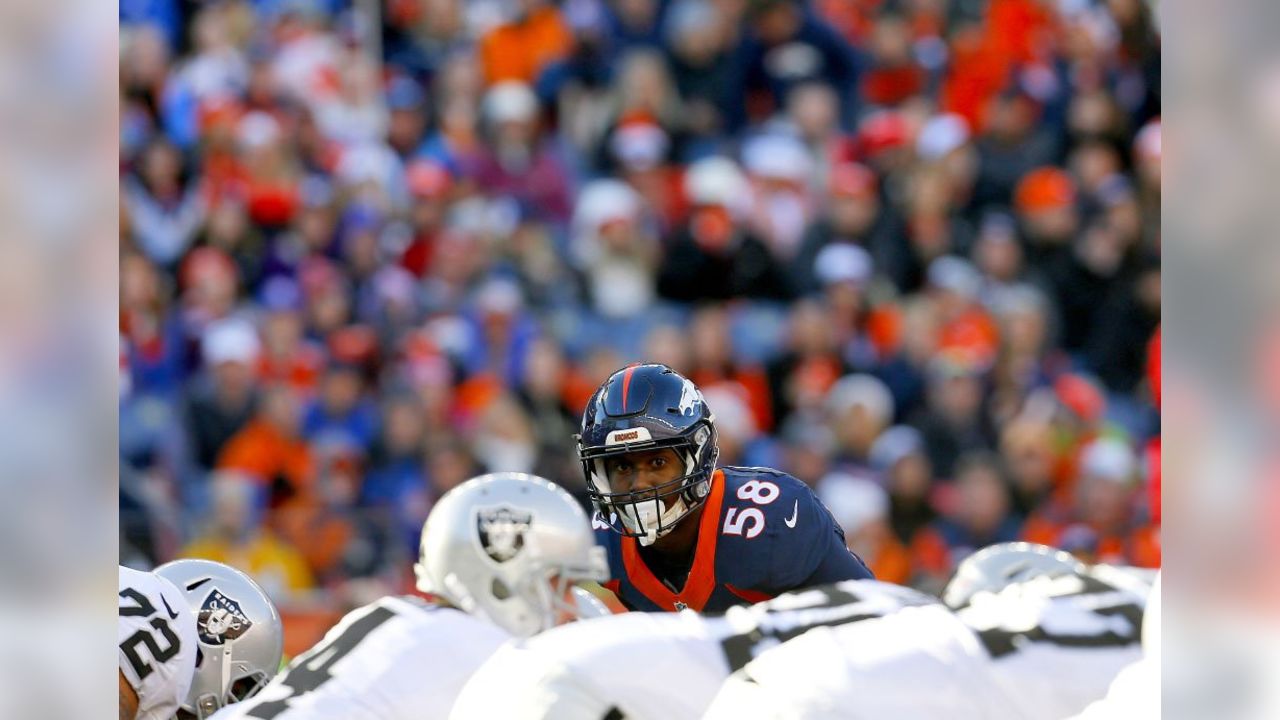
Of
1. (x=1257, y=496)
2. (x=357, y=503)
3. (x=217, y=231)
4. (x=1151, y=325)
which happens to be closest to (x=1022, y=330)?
(x=1151, y=325)

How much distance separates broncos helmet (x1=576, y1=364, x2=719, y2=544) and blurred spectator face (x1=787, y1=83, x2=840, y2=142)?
5684mm

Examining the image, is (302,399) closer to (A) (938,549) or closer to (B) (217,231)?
(B) (217,231)

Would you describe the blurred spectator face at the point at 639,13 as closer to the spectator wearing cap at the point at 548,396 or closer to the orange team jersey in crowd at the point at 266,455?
the spectator wearing cap at the point at 548,396

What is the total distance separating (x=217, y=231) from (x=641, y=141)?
260cm

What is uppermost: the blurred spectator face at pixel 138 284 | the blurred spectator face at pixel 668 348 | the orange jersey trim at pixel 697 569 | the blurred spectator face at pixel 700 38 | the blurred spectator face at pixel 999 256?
the blurred spectator face at pixel 700 38

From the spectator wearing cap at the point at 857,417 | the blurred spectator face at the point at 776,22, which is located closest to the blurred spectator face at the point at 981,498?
the spectator wearing cap at the point at 857,417

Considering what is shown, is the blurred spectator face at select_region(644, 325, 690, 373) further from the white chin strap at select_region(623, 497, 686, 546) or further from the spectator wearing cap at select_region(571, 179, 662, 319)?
the white chin strap at select_region(623, 497, 686, 546)

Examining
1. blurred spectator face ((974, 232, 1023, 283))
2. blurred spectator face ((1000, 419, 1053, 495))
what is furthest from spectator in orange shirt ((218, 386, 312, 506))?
blurred spectator face ((974, 232, 1023, 283))

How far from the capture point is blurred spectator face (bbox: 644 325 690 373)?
9.43m

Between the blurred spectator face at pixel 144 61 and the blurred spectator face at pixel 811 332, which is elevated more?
the blurred spectator face at pixel 144 61

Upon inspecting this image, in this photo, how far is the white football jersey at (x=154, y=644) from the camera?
3953 mm

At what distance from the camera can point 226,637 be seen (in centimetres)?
452

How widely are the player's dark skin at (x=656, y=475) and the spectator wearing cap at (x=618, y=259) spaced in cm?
489

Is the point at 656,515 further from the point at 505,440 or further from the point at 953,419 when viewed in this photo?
the point at 953,419
